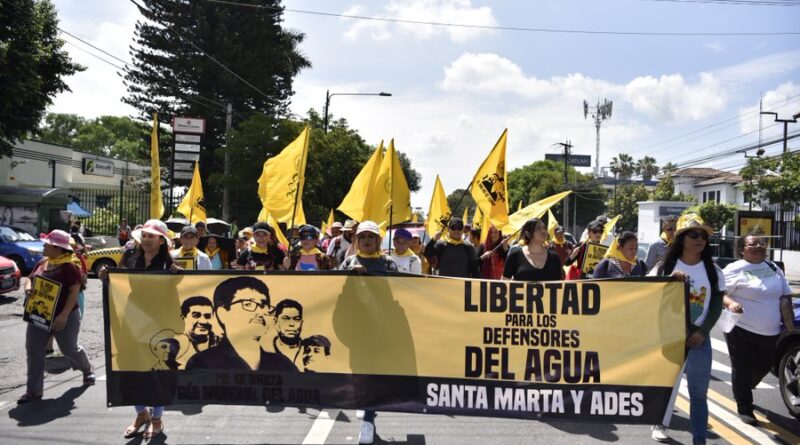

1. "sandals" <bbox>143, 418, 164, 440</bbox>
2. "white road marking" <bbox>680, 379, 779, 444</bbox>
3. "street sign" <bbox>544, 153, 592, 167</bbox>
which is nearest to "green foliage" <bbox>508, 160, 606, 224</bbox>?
"street sign" <bbox>544, 153, 592, 167</bbox>

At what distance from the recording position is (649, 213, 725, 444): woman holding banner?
421 cm

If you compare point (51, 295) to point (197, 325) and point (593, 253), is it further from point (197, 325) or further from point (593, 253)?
point (593, 253)

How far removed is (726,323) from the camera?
17.5 feet

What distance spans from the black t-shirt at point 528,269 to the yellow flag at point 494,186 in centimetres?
225

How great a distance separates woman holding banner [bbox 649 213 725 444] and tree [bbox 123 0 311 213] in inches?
1281

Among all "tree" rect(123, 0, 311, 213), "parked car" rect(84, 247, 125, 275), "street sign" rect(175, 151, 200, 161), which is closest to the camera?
"parked car" rect(84, 247, 125, 275)

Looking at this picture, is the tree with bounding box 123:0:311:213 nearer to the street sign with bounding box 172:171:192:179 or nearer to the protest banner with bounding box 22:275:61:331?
the street sign with bounding box 172:171:192:179

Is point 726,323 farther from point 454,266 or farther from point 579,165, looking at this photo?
point 579,165

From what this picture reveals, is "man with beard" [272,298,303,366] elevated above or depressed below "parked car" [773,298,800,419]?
above

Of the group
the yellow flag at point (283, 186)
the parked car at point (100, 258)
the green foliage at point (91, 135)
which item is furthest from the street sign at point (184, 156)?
the green foliage at point (91, 135)

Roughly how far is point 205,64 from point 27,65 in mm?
17731

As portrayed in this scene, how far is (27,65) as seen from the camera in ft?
59.5

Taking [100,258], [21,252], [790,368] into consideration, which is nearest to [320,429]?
[790,368]

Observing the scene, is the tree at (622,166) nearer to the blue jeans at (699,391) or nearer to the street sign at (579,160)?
the street sign at (579,160)
